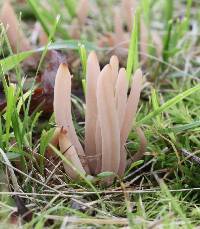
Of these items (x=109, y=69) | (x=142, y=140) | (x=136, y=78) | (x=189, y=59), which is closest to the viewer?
(x=109, y=69)

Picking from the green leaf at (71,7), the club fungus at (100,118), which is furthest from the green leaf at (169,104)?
the green leaf at (71,7)

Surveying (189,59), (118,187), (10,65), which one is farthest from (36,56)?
(118,187)

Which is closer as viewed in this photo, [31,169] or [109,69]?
[109,69]

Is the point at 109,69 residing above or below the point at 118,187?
above

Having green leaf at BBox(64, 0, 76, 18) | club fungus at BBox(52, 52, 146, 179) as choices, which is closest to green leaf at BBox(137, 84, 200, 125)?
club fungus at BBox(52, 52, 146, 179)

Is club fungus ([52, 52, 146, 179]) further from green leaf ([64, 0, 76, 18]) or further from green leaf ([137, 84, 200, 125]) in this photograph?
green leaf ([64, 0, 76, 18])

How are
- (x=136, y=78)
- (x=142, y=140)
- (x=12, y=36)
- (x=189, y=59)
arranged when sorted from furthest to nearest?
(x=189, y=59) → (x=12, y=36) → (x=142, y=140) → (x=136, y=78)

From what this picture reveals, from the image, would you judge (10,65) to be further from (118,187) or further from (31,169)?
(118,187)

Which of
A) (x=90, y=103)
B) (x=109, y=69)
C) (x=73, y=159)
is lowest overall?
(x=73, y=159)
